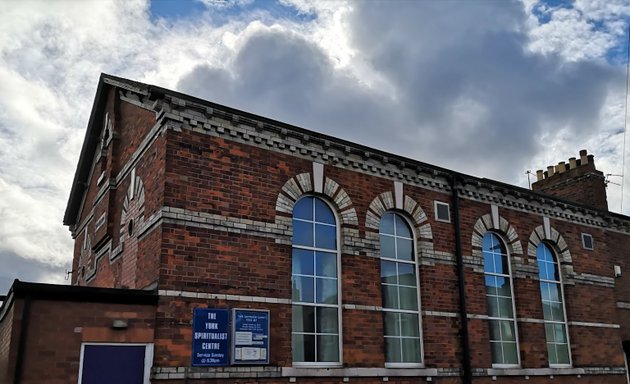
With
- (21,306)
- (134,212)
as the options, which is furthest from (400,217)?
(21,306)

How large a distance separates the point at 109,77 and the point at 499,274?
11.1 m

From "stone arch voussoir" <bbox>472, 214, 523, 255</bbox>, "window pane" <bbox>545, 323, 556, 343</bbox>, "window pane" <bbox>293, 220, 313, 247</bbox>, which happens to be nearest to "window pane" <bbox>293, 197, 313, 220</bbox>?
"window pane" <bbox>293, 220, 313, 247</bbox>

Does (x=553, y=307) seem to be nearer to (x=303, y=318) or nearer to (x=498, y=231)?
(x=498, y=231)

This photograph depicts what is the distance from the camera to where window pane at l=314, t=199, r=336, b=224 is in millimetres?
12625

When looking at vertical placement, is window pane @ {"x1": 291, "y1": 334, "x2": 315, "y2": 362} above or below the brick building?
below

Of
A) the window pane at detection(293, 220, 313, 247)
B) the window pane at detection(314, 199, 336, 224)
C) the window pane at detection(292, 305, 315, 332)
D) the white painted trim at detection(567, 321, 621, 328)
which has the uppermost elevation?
the window pane at detection(314, 199, 336, 224)

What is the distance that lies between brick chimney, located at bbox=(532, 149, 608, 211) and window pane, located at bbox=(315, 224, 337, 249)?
10.8 meters

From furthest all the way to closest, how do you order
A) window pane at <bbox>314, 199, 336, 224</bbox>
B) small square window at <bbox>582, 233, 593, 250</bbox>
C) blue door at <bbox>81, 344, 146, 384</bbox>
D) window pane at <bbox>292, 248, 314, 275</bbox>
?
1. small square window at <bbox>582, 233, 593, 250</bbox>
2. window pane at <bbox>314, 199, 336, 224</bbox>
3. window pane at <bbox>292, 248, 314, 275</bbox>
4. blue door at <bbox>81, 344, 146, 384</bbox>

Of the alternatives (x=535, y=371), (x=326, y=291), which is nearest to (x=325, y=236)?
(x=326, y=291)

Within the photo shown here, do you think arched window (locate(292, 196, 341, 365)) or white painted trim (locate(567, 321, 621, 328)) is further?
white painted trim (locate(567, 321, 621, 328))

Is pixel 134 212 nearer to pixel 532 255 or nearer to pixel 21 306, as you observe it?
pixel 21 306

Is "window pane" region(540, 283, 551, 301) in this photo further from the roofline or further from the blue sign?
the roofline

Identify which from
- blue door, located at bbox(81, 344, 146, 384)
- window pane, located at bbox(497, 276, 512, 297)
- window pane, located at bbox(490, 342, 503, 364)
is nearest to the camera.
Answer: blue door, located at bbox(81, 344, 146, 384)

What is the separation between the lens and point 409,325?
1337 centimetres
